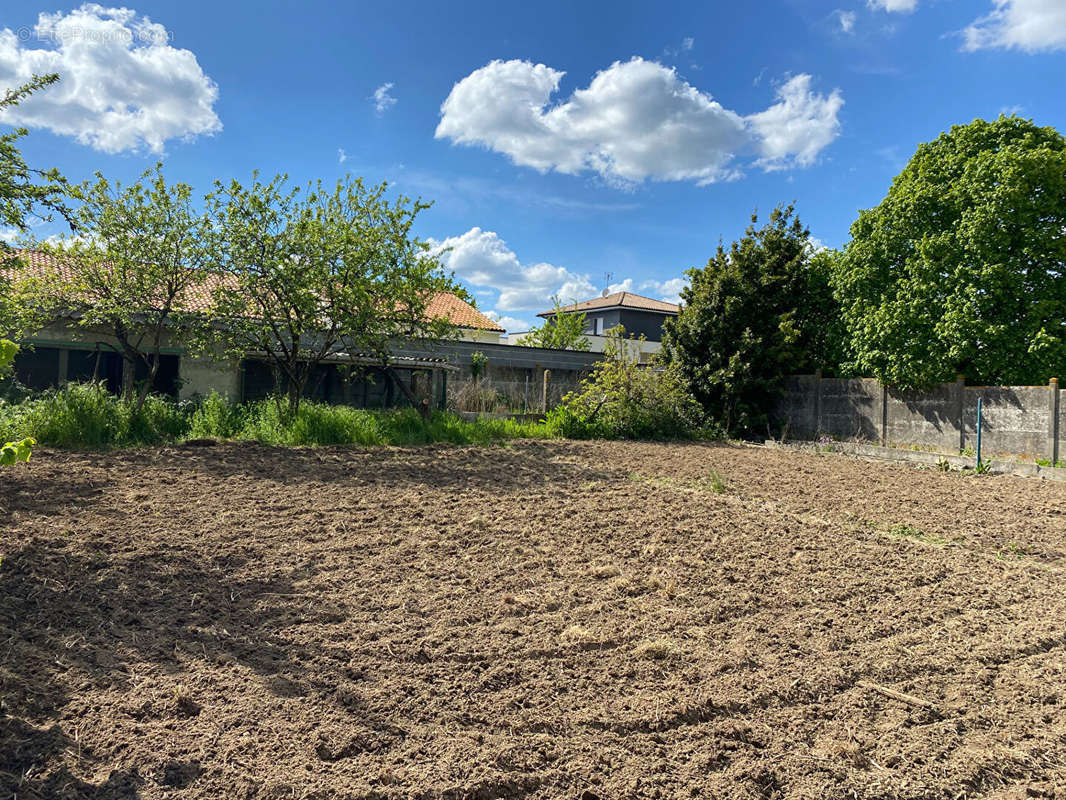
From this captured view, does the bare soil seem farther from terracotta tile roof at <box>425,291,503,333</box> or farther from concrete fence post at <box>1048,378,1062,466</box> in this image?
terracotta tile roof at <box>425,291,503,333</box>

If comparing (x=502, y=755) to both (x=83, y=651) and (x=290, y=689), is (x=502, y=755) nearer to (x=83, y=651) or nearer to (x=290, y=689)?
(x=290, y=689)

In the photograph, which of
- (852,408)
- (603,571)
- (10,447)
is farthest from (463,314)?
(10,447)

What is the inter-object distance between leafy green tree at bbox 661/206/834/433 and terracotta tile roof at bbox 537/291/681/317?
1792 centimetres

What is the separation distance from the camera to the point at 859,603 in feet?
13.4

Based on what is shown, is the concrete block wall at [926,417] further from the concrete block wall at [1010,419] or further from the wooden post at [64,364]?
the wooden post at [64,364]

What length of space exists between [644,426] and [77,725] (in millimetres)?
11950

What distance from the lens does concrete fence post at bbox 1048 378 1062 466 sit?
11164 mm

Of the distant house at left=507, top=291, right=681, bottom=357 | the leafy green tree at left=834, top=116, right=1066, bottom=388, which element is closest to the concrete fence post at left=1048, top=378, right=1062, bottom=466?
the leafy green tree at left=834, top=116, right=1066, bottom=388

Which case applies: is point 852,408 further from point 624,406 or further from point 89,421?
point 89,421

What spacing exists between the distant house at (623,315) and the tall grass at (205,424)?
2293cm

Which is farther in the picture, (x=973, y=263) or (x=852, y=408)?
(x=852, y=408)

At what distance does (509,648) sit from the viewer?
329cm

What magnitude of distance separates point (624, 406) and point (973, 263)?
7459 mm

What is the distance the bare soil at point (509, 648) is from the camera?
2.39 metres
